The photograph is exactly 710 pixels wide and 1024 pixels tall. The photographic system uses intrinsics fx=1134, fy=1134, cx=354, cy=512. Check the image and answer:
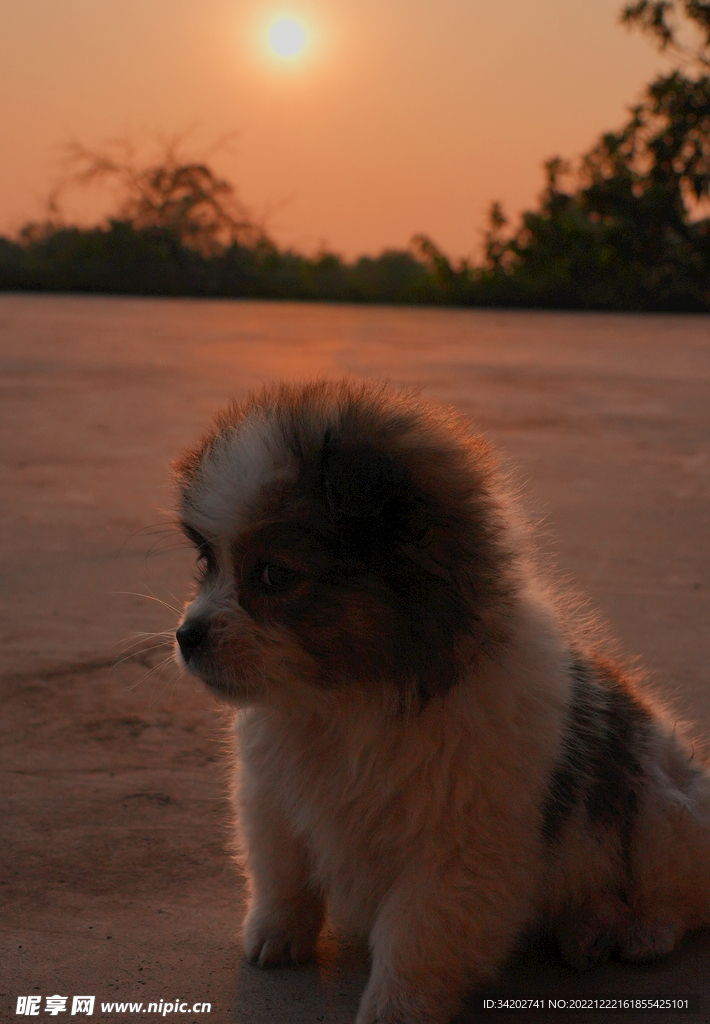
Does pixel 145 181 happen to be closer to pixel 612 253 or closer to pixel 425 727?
pixel 612 253

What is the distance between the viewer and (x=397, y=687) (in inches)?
94.7

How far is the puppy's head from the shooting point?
2.38 metres

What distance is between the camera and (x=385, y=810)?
2461 millimetres

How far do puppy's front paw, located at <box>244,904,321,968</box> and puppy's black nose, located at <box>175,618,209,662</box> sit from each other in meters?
0.75

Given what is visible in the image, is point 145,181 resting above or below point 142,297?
above

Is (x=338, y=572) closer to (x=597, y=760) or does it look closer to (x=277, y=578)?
(x=277, y=578)

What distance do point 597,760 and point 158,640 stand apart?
8.74 feet

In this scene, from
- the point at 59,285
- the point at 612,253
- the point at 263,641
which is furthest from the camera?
the point at 59,285

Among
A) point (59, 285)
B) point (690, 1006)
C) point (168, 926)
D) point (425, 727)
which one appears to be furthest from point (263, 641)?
point (59, 285)

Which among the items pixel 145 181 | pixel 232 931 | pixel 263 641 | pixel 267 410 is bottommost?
pixel 232 931

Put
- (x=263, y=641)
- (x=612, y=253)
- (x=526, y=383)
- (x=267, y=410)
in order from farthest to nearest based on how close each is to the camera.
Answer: (x=526, y=383) < (x=612, y=253) < (x=267, y=410) < (x=263, y=641)

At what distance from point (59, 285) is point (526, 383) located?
59.8ft

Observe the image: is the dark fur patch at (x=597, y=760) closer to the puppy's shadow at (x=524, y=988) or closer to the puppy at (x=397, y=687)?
the puppy at (x=397, y=687)

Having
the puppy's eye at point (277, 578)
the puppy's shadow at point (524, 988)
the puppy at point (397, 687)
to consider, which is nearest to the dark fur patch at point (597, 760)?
the puppy at point (397, 687)
